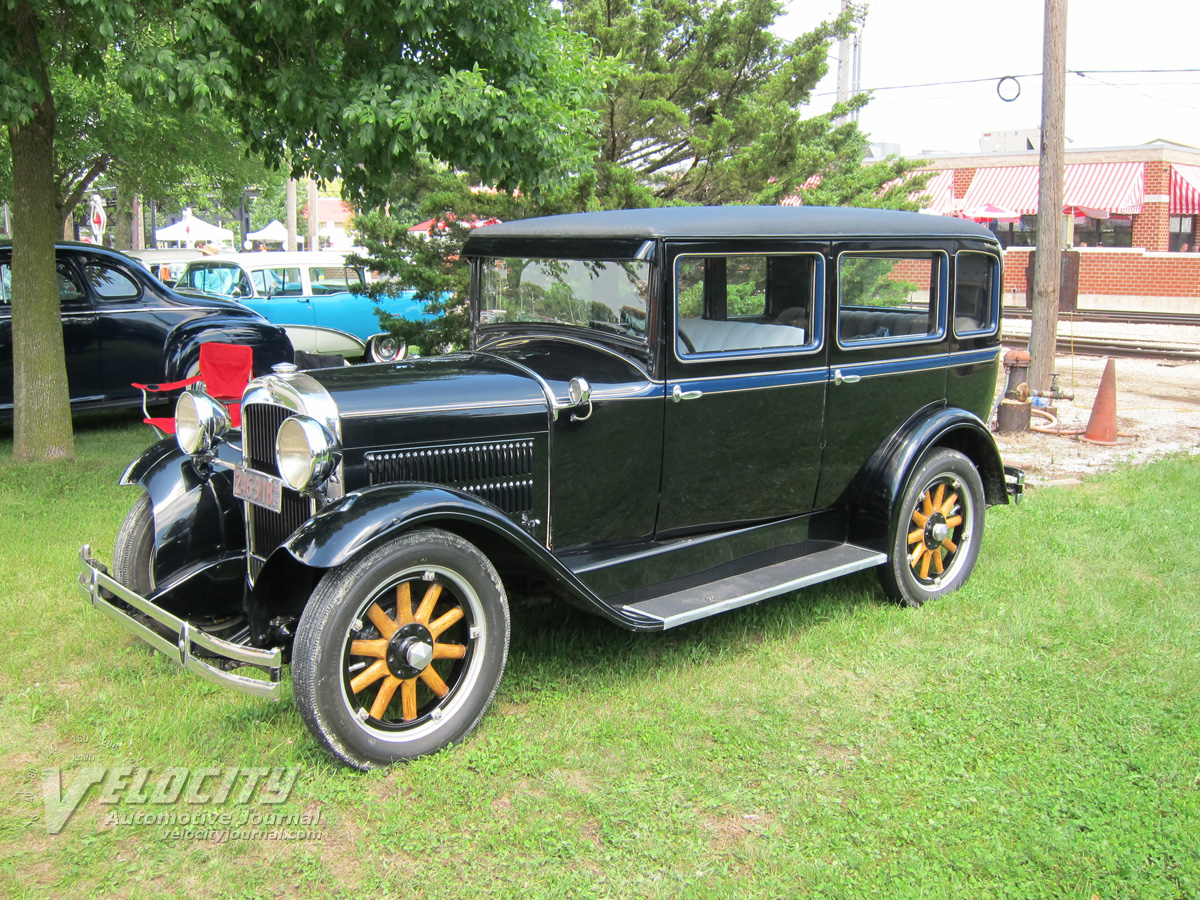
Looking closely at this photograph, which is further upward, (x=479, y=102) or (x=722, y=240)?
(x=479, y=102)

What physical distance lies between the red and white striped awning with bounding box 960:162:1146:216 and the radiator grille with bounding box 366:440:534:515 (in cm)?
2463

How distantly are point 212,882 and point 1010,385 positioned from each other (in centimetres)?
854

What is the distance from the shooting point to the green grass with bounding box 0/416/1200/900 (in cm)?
274

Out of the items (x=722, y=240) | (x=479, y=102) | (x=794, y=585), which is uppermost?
(x=479, y=102)

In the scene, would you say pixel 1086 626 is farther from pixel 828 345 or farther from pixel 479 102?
pixel 479 102

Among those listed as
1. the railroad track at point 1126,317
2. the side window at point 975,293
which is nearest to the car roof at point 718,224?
the side window at point 975,293

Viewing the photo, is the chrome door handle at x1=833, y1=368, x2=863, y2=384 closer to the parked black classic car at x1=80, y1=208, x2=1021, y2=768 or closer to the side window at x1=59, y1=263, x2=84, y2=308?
the parked black classic car at x1=80, y1=208, x2=1021, y2=768

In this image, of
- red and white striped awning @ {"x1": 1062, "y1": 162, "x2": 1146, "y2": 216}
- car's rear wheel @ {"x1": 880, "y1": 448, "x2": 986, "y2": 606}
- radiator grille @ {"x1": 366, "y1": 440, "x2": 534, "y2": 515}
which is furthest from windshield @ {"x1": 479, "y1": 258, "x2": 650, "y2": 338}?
red and white striped awning @ {"x1": 1062, "y1": 162, "x2": 1146, "y2": 216}

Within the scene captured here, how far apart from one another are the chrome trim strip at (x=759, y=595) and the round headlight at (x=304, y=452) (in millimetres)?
1231

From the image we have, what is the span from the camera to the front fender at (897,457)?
4.51 metres

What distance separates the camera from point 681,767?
128 inches

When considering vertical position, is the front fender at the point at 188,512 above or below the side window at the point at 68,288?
below

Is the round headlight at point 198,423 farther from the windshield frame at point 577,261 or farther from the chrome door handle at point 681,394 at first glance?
the chrome door handle at point 681,394

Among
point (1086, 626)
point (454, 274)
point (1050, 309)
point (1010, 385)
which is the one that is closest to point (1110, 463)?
point (1010, 385)
